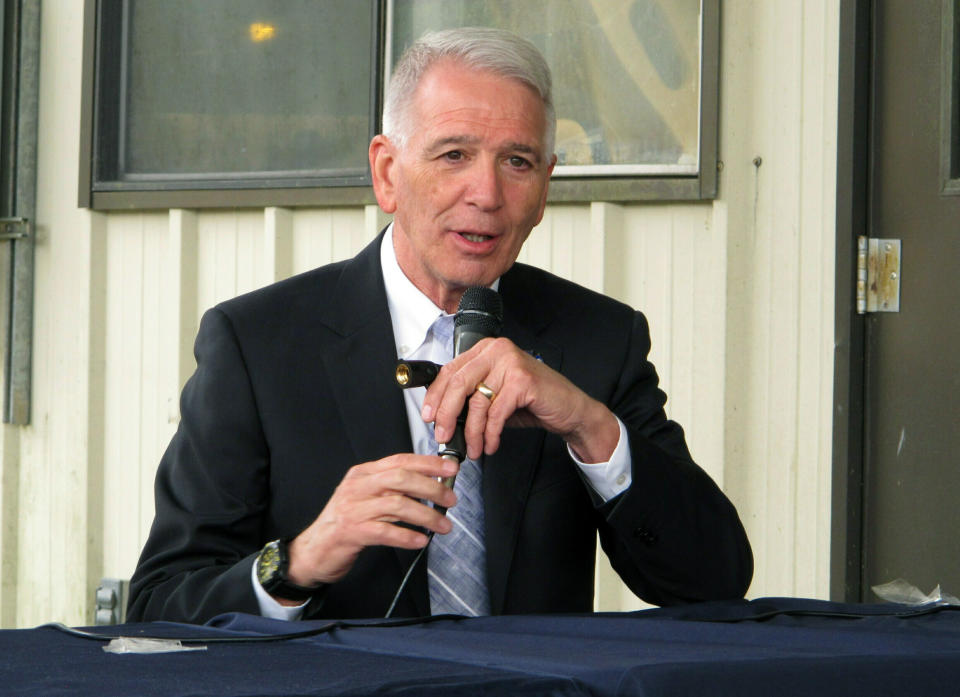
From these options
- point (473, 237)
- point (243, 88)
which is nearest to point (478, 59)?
point (473, 237)

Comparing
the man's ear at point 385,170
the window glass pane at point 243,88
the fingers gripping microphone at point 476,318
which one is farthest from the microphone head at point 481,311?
the window glass pane at point 243,88

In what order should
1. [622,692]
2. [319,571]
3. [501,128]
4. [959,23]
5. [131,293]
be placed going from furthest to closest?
[131,293] → [959,23] → [501,128] → [319,571] → [622,692]

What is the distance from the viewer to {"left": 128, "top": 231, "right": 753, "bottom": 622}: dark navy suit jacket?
1.96 m

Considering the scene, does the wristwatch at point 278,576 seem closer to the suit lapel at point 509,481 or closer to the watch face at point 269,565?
the watch face at point 269,565

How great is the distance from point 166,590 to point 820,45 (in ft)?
6.49

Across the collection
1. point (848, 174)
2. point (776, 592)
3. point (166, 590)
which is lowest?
point (776, 592)

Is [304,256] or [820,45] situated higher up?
[820,45]

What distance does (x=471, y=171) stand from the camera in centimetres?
209

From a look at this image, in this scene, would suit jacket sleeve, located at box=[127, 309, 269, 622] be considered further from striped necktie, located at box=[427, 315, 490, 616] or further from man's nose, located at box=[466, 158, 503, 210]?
man's nose, located at box=[466, 158, 503, 210]

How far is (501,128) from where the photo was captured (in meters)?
2.08

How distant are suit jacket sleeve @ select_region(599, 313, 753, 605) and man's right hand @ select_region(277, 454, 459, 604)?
0.41 metres

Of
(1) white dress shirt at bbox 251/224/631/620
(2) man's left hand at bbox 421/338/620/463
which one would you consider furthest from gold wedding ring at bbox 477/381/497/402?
(1) white dress shirt at bbox 251/224/631/620

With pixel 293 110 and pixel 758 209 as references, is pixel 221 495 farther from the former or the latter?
pixel 293 110

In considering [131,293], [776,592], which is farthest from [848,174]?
[131,293]
